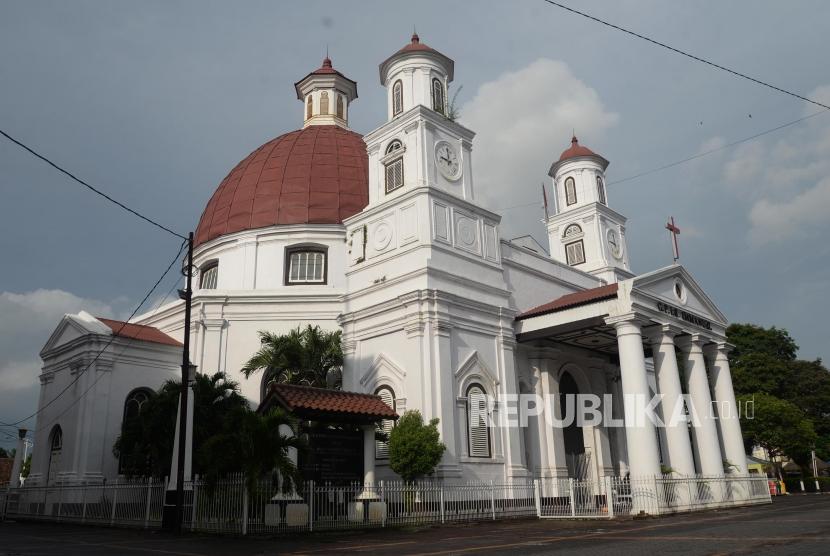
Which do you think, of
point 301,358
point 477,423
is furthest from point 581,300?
point 301,358

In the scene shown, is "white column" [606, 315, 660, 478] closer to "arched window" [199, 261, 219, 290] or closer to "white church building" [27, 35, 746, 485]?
"white church building" [27, 35, 746, 485]

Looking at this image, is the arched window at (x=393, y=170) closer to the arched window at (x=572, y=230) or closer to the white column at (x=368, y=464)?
the white column at (x=368, y=464)

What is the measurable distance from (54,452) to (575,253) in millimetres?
24874

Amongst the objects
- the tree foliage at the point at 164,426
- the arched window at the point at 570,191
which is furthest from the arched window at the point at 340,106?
the tree foliage at the point at 164,426

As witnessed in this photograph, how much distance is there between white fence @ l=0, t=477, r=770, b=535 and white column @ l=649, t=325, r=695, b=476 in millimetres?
786

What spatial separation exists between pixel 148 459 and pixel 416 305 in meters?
9.37

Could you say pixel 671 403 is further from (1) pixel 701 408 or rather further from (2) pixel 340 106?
(2) pixel 340 106

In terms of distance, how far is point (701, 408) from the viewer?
78.1 feet

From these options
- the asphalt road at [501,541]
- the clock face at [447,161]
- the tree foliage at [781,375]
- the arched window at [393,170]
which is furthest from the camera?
the tree foliage at [781,375]

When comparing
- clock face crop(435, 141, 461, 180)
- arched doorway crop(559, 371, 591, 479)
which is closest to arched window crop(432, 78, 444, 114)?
clock face crop(435, 141, 461, 180)

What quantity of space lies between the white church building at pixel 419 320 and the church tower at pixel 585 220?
3.44 m

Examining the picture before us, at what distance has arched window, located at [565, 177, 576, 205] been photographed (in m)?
34.0

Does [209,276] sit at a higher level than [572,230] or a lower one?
lower

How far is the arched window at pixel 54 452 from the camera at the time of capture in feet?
82.6
